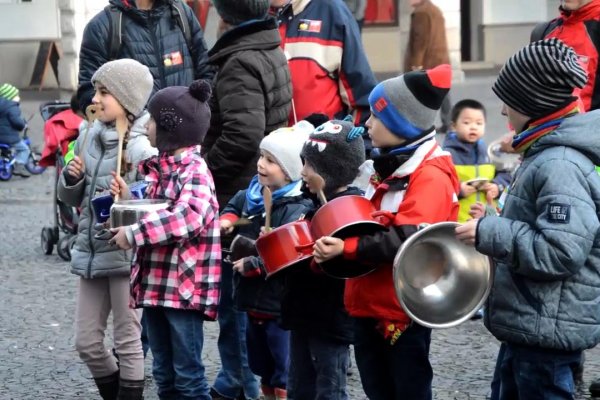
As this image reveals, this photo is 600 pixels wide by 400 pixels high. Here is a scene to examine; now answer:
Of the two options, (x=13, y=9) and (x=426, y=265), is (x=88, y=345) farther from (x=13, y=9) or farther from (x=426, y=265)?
(x=13, y=9)

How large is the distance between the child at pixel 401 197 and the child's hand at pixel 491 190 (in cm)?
289

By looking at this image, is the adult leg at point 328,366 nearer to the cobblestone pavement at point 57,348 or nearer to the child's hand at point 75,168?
the cobblestone pavement at point 57,348

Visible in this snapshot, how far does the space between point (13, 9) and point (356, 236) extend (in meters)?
21.2

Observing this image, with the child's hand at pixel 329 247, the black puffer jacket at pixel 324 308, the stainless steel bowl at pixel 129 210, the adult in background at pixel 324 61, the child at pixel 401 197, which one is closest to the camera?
the child's hand at pixel 329 247

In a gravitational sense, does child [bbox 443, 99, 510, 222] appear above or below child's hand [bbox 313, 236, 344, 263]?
below

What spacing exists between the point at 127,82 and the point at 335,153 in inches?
48.6

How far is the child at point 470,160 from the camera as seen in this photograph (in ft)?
24.3

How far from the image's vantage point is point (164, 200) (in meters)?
5.05

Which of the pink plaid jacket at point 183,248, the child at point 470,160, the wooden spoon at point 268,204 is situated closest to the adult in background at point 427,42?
the child at point 470,160

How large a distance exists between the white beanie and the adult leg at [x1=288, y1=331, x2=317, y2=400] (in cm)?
65

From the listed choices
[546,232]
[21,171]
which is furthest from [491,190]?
[21,171]

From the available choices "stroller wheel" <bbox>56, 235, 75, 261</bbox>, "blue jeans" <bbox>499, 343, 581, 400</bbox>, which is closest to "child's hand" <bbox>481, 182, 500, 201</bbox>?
"blue jeans" <bbox>499, 343, 581, 400</bbox>

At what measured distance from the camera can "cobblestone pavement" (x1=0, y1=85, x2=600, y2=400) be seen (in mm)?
6047

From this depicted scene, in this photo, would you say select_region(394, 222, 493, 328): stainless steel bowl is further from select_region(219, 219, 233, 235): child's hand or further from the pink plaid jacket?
select_region(219, 219, 233, 235): child's hand
